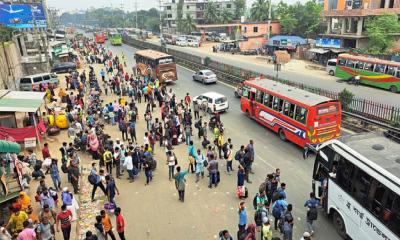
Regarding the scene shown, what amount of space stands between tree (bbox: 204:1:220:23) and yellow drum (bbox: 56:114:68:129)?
79430mm

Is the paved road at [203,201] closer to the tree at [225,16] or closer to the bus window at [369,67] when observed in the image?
the bus window at [369,67]

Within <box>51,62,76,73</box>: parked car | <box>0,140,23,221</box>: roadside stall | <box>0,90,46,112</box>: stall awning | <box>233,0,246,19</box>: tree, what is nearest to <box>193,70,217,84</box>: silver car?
<box>0,90,46,112</box>: stall awning

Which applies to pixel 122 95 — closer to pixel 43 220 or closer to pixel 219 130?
pixel 219 130

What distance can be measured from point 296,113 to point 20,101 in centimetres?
1330

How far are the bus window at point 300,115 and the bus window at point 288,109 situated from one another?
1.09 feet

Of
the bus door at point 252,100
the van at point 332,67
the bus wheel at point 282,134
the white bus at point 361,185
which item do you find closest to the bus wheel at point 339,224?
the white bus at point 361,185

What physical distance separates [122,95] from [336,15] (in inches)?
1336

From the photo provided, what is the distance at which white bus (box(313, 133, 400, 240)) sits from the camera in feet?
24.6

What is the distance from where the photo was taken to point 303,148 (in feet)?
51.2

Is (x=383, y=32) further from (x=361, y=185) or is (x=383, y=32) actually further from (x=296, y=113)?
(x=361, y=185)

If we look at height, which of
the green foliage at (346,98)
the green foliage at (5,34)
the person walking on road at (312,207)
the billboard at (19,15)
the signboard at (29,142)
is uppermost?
the billboard at (19,15)

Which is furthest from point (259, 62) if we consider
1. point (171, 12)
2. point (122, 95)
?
point (171, 12)

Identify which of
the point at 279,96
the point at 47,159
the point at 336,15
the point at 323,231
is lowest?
the point at 323,231

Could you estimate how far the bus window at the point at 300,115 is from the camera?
14947mm
